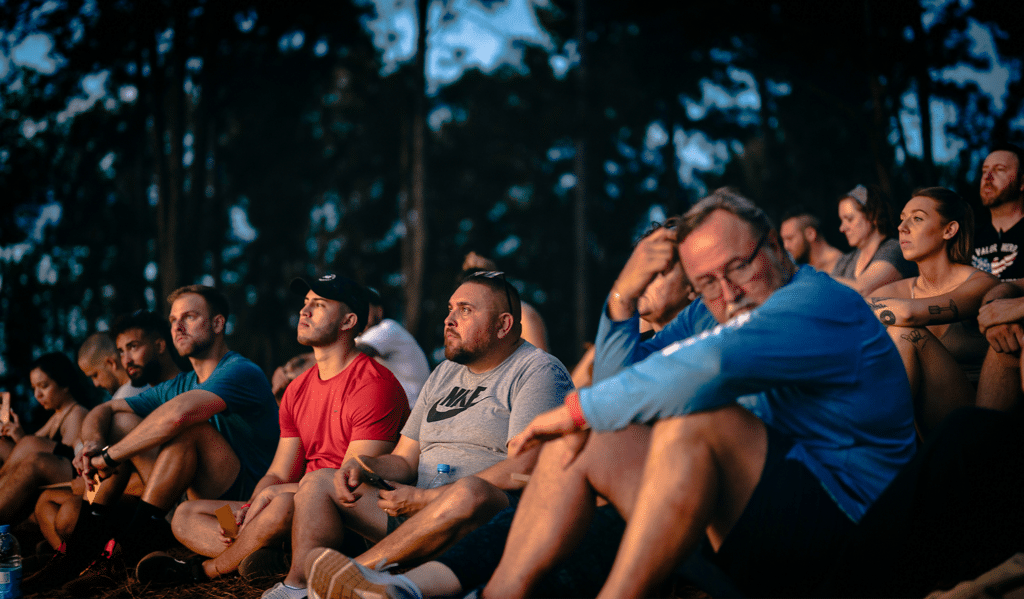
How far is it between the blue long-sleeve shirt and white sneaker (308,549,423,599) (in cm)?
75

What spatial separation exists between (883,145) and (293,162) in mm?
13829

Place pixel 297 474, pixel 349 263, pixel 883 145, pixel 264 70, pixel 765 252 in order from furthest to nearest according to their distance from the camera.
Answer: pixel 349 263, pixel 264 70, pixel 883 145, pixel 297 474, pixel 765 252

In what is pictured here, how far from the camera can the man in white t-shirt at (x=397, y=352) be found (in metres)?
5.00

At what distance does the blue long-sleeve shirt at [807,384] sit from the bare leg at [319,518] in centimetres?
147

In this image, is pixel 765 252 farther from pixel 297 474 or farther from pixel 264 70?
pixel 264 70

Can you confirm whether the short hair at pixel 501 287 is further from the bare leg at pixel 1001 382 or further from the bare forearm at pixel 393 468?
the bare leg at pixel 1001 382

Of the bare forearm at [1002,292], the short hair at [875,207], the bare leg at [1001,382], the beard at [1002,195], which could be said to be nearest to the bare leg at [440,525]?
the bare leg at [1001,382]

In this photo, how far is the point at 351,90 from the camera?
61.6 ft

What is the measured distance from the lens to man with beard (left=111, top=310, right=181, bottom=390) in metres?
4.85

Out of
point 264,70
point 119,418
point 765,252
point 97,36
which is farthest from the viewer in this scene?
point 264,70

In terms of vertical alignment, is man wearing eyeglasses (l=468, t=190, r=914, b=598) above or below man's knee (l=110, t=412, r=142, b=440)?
above

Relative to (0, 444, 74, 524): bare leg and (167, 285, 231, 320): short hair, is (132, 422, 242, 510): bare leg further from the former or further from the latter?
(0, 444, 74, 524): bare leg

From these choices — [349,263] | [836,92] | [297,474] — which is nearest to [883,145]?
[836,92]

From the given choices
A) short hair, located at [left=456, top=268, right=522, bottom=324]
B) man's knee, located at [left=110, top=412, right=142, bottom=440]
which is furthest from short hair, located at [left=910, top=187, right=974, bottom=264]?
man's knee, located at [left=110, top=412, right=142, bottom=440]
